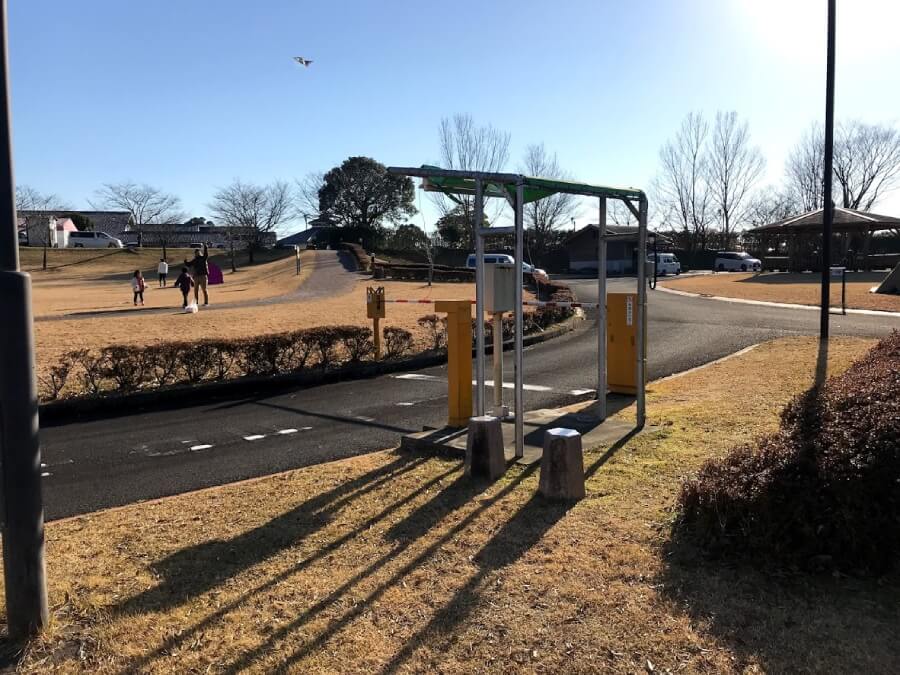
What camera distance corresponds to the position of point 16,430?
2.70 m

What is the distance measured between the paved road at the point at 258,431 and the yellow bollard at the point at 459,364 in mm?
679

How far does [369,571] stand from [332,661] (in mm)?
804

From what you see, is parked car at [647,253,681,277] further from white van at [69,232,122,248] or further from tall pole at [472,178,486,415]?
white van at [69,232,122,248]

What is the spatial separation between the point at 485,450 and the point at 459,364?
68.4 inches

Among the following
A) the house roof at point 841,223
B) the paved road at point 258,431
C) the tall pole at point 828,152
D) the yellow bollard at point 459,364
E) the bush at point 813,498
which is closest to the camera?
the bush at point 813,498

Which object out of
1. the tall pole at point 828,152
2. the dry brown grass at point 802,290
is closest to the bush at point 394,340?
the tall pole at point 828,152

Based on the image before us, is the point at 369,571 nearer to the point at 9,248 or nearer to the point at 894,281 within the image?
the point at 9,248

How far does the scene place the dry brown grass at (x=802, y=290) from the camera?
21.0m

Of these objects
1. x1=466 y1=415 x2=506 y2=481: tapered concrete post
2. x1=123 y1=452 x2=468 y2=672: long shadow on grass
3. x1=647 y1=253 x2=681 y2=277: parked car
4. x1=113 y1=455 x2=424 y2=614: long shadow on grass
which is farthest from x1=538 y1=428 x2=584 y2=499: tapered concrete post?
x1=647 y1=253 x2=681 y2=277: parked car

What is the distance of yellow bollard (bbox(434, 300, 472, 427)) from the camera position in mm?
6465

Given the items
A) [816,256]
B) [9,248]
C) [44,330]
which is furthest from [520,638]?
[816,256]

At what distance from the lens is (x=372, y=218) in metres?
67.9

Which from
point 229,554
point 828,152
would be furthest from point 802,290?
point 229,554

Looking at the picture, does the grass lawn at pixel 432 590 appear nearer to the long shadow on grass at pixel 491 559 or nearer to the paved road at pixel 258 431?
the long shadow on grass at pixel 491 559
